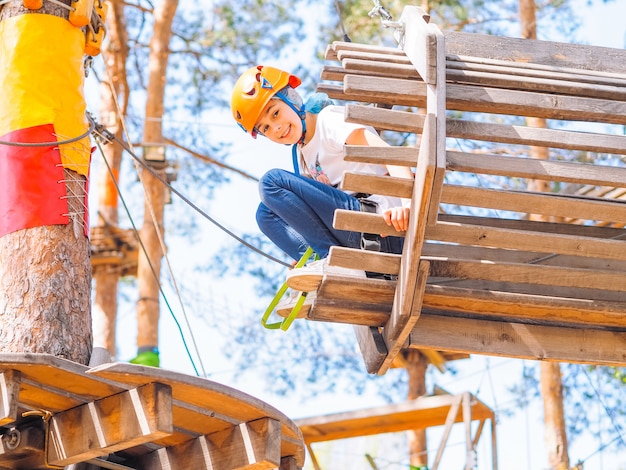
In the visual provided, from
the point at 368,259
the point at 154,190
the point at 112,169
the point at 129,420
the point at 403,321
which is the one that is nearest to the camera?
the point at 129,420

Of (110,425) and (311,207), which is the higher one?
(311,207)

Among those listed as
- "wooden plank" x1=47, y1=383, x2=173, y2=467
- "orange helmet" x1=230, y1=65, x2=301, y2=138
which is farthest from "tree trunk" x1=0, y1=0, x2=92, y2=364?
"orange helmet" x1=230, y1=65, x2=301, y2=138

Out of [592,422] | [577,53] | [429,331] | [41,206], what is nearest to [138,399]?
[41,206]

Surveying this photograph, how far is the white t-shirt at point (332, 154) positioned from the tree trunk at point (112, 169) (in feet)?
28.3

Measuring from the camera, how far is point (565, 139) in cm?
481

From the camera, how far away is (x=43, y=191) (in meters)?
4.99

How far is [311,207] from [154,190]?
9588 millimetres

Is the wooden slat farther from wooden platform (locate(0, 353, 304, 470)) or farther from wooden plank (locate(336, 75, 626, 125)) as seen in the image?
wooden platform (locate(0, 353, 304, 470))

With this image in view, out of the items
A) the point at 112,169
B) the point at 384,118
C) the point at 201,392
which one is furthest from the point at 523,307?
the point at 112,169

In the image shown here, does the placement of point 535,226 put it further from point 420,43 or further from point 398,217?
point 420,43

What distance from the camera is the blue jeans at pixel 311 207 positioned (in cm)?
512

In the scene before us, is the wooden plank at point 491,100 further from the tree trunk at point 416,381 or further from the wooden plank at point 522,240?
the tree trunk at point 416,381

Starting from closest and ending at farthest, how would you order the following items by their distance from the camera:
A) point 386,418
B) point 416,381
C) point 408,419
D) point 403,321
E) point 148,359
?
point 403,321, point 148,359, point 386,418, point 408,419, point 416,381

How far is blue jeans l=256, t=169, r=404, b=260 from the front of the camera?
5.12 m
